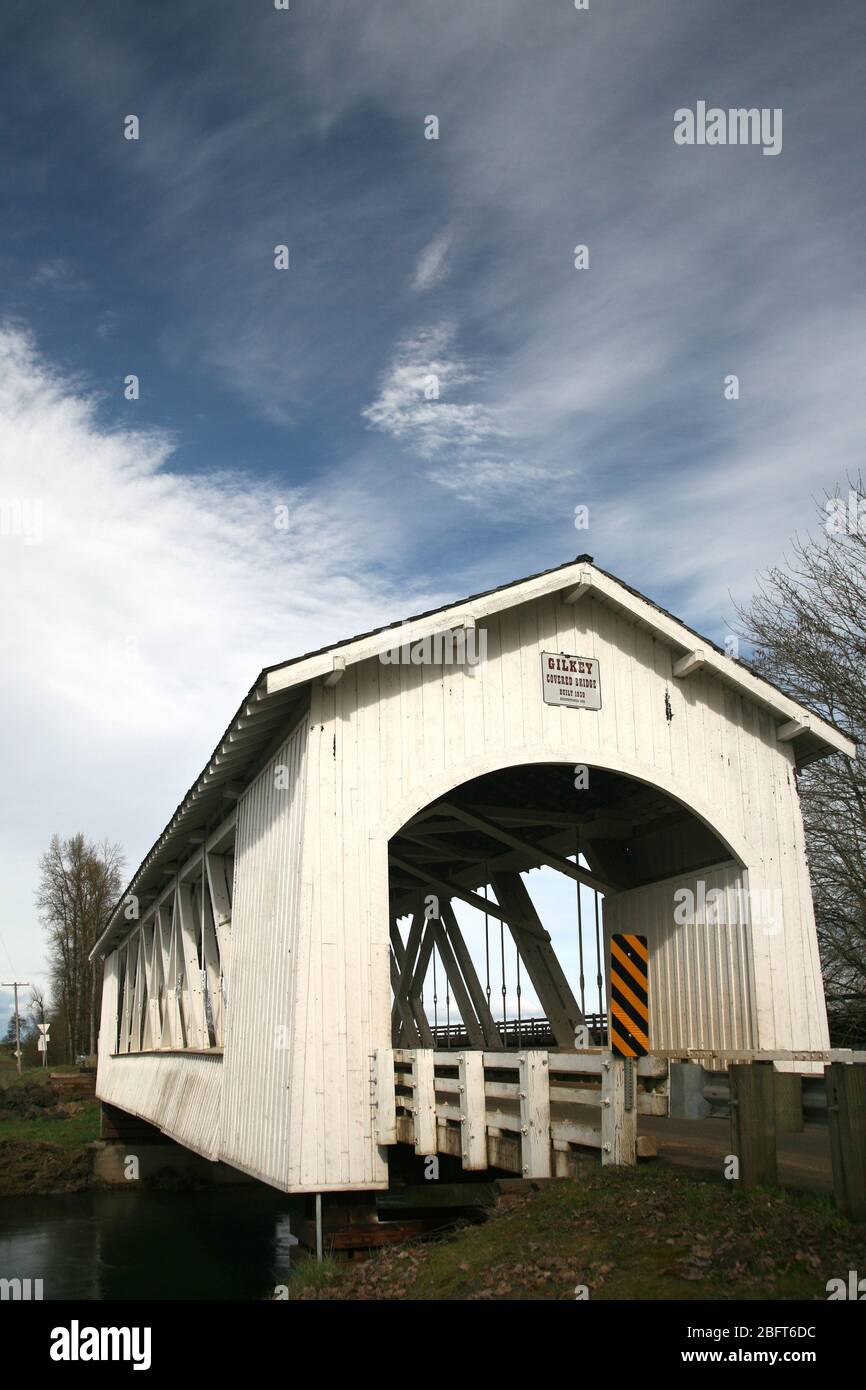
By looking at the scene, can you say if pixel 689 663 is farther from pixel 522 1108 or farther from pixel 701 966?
pixel 522 1108

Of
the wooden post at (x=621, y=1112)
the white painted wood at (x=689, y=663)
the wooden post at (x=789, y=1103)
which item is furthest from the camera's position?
the white painted wood at (x=689, y=663)

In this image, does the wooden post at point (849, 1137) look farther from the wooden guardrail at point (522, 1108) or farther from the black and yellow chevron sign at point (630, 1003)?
the black and yellow chevron sign at point (630, 1003)

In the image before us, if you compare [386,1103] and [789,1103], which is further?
[386,1103]

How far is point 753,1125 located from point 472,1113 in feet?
10.8

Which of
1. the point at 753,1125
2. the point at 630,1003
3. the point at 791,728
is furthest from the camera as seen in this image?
the point at 791,728

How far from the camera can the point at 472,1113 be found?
10.7 meters

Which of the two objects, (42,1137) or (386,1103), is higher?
(386,1103)

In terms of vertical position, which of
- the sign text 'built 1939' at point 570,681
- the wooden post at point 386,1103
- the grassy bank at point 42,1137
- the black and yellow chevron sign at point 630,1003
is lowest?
the grassy bank at point 42,1137

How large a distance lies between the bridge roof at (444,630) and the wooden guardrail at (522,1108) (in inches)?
150

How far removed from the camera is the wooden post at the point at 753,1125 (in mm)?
7902

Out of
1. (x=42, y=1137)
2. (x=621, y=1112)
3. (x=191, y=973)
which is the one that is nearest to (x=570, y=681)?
(x=621, y=1112)

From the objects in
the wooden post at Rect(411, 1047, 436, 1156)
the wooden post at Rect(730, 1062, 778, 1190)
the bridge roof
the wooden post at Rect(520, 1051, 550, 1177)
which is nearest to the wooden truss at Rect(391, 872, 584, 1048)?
the bridge roof

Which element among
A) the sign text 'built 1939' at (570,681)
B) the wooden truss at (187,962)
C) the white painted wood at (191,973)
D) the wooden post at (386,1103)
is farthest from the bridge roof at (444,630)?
the wooden post at (386,1103)

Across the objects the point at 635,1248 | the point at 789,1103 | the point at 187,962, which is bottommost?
the point at 635,1248
